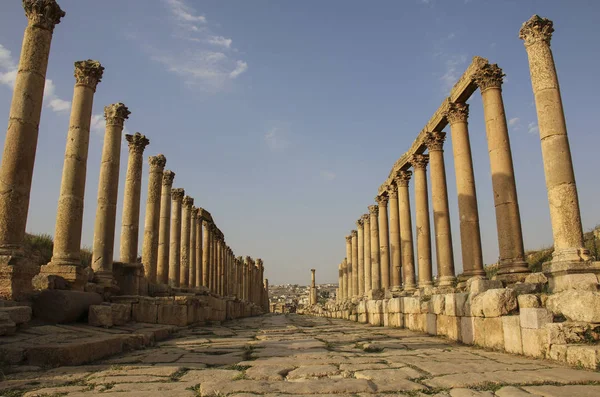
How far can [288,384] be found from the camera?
17.0 ft

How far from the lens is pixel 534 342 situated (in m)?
7.29

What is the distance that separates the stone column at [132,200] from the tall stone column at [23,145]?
632cm

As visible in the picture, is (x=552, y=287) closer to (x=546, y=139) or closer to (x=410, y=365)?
(x=546, y=139)

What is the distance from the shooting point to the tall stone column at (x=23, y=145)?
959 cm

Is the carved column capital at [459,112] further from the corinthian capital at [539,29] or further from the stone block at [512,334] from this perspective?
the stone block at [512,334]

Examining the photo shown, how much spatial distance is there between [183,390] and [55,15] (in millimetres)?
10627

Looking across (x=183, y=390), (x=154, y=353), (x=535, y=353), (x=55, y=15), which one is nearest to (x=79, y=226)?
(x=55, y=15)

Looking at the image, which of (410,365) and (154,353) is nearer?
(410,365)

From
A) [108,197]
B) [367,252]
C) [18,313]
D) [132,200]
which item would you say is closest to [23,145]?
[18,313]

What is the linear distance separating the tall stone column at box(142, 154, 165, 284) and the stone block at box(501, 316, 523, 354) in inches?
527

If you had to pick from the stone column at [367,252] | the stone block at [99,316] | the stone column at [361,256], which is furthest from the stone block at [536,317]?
the stone column at [361,256]

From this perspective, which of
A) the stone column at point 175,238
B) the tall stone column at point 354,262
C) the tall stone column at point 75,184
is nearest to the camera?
the tall stone column at point 75,184

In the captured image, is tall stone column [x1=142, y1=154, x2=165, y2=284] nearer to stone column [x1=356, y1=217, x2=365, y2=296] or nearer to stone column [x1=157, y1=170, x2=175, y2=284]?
stone column [x1=157, y1=170, x2=175, y2=284]

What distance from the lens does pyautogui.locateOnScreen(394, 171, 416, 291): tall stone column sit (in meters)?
22.9
